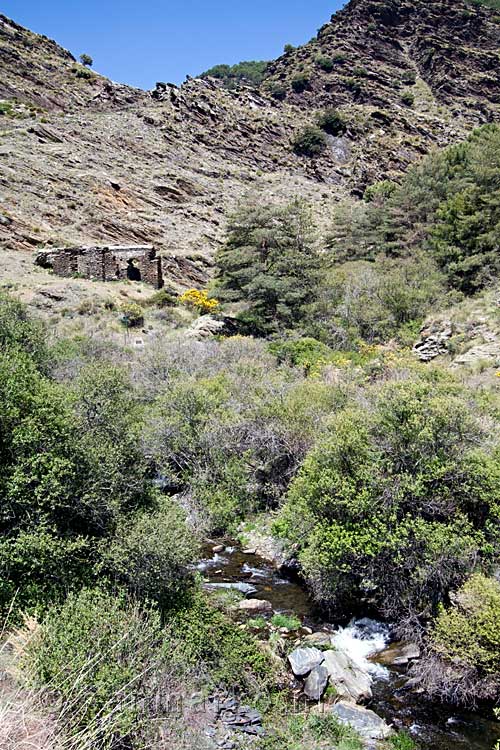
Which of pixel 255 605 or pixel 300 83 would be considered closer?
pixel 255 605

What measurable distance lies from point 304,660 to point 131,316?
2478cm

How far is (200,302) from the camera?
36.9 meters

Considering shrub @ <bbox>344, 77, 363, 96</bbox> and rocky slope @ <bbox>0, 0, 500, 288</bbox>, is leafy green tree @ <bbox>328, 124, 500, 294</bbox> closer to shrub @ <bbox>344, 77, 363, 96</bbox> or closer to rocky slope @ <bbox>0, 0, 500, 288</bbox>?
rocky slope @ <bbox>0, 0, 500, 288</bbox>

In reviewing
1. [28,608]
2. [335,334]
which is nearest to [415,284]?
[335,334]

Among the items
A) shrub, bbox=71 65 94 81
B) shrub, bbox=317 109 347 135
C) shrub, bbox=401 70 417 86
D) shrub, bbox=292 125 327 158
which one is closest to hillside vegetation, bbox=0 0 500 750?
shrub, bbox=292 125 327 158

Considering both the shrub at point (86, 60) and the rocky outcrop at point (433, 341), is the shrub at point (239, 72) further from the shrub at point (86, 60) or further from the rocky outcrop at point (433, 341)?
the rocky outcrop at point (433, 341)

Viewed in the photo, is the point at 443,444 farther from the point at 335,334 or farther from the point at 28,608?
the point at 335,334

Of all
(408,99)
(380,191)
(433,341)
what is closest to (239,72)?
(408,99)

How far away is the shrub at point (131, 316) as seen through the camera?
30.8m

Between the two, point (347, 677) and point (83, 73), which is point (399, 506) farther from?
point (83, 73)

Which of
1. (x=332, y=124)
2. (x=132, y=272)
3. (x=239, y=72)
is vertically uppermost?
(x=239, y=72)

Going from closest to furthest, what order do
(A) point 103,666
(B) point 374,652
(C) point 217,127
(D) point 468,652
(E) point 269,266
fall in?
(A) point 103,666
(D) point 468,652
(B) point 374,652
(E) point 269,266
(C) point 217,127

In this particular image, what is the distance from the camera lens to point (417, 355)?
26.7 metres

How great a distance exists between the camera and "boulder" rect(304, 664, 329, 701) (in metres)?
8.52
